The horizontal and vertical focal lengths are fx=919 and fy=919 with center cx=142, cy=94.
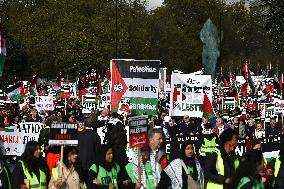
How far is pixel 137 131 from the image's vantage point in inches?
465

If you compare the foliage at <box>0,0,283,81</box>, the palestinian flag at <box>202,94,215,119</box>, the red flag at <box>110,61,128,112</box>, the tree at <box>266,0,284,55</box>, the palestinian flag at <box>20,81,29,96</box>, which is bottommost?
the palestinian flag at <box>202,94,215,119</box>

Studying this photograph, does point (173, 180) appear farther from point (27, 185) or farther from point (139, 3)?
point (139, 3)

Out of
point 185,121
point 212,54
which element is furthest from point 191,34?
point 185,121

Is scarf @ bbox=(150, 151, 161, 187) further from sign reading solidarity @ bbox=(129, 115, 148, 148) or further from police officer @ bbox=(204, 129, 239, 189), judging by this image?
police officer @ bbox=(204, 129, 239, 189)

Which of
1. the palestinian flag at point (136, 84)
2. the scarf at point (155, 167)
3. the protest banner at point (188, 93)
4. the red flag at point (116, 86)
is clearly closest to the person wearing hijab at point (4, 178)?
the scarf at point (155, 167)

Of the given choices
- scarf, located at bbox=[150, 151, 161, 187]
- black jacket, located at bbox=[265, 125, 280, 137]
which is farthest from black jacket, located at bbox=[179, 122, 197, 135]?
scarf, located at bbox=[150, 151, 161, 187]

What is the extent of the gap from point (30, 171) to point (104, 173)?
91cm

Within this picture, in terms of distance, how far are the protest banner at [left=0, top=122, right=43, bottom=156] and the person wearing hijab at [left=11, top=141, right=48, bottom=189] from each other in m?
6.72

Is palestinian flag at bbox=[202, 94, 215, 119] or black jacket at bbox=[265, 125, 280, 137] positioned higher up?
palestinian flag at bbox=[202, 94, 215, 119]

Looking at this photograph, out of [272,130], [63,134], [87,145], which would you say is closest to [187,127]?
[272,130]

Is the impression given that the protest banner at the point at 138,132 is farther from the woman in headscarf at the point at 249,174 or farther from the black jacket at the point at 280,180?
the woman in headscarf at the point at 249,174

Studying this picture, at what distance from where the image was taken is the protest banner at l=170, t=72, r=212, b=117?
1950 cm

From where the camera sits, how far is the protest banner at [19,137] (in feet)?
59.4

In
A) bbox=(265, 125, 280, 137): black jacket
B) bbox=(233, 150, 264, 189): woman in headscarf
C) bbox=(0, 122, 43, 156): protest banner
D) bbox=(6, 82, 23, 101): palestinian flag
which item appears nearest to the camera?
bbox=(233, 150, 264, 189): woman in headscarf
